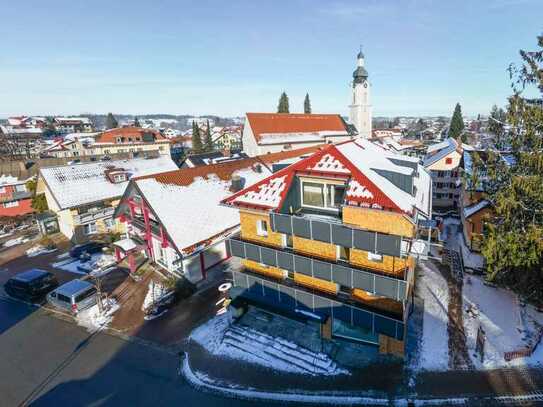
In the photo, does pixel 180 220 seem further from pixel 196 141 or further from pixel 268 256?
pixel 196 141

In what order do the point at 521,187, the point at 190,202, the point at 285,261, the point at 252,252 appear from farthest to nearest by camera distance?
the point at 190,202, the point at 252,252, the point at 285,261, the point at 521,187

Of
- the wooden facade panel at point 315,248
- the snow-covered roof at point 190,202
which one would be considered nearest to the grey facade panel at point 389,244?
the wooden facade panel at point 315,248

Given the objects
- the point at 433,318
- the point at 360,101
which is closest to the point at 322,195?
the point at 433,318

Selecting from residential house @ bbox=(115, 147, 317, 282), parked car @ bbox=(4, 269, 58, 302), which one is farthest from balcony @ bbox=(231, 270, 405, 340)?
parked car @ bbox=(4, 269, 58, 302)

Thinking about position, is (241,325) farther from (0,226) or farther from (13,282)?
(0,226)

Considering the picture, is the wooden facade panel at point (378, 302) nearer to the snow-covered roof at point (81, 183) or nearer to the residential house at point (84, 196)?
the residential house at point (84, 196)

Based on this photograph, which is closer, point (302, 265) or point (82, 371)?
point (82, 371)
